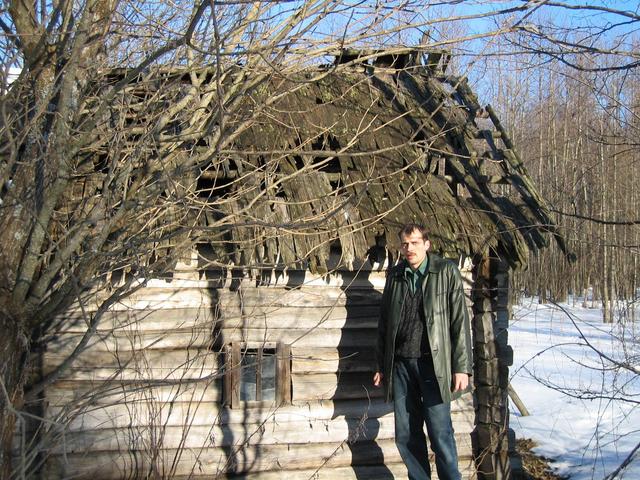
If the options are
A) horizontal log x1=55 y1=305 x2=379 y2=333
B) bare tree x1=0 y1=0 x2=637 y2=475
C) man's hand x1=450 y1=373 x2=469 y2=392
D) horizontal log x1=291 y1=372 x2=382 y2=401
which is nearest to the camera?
bare tree x1=0 y1=0 x2=637 y2=475

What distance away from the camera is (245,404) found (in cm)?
544

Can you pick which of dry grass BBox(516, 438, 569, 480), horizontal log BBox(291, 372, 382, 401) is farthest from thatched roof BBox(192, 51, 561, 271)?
dry grass BBox(516, 438, 569, 480)

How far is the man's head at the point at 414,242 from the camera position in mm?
4875

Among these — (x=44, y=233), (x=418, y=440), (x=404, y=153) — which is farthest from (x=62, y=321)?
(x=404, y=153)

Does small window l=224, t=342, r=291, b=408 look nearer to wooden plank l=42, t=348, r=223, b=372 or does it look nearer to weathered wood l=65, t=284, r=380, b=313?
wooden plank l=42, t=348, r=223, b=372

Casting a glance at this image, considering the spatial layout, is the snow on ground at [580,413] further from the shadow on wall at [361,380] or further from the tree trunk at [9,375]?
the tree trunk at [9,375]

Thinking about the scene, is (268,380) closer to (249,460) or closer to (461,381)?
(249,460)

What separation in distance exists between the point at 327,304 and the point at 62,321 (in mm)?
2095

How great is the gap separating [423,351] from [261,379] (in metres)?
1.43

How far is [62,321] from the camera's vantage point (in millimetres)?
5051

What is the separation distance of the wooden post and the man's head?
1.15m

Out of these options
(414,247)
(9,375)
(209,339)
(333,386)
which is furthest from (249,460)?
(9,375)

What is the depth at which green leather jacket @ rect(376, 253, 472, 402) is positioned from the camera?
15.8 ft

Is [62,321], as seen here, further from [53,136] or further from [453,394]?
[453,394]
